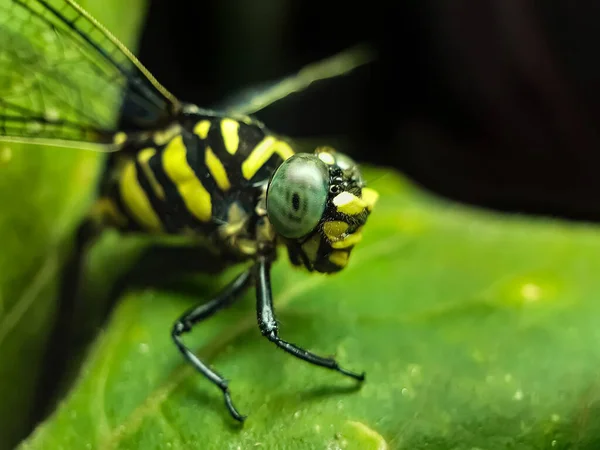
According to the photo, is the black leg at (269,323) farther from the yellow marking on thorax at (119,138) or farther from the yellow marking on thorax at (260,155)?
the yellow marking on thorax at (119,138)

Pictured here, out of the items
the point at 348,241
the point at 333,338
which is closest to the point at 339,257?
the point at 348,241

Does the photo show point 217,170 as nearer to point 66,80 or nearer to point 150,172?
point 150,172

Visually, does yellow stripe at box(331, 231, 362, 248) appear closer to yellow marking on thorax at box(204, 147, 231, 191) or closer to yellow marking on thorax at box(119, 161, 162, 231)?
yellow marking on thorax at box(204, 147, 231, 191)

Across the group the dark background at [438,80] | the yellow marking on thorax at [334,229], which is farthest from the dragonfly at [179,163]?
the dark background at [438,80]

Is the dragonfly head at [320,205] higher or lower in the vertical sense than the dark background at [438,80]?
higher

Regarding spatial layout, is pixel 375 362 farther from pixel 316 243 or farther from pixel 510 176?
pixel 510 176

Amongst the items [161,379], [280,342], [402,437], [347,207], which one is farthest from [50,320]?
[402,437]
